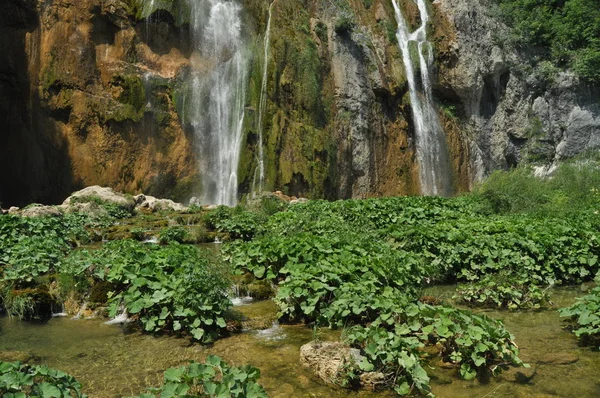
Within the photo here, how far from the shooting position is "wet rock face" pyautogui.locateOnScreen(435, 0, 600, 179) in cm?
3084

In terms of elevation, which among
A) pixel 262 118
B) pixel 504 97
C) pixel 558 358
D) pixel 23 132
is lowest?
pixel 558 358

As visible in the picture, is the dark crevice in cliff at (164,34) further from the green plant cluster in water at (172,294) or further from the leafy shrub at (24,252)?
the green plant cluster in water at (172,294)

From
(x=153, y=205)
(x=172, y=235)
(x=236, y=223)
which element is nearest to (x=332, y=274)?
(x=172, y=235)

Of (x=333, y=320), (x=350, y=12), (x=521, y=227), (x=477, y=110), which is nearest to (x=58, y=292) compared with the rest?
(x=333, y=320)

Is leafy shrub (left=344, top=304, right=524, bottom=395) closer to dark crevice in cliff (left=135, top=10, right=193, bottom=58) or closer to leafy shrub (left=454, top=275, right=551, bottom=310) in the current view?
leafy shrub (left=454, top=275, right=551, bottom=310)

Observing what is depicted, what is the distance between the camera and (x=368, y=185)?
27844 millimetres

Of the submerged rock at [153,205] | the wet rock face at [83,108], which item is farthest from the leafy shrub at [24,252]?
the wet rock face at [83,108]

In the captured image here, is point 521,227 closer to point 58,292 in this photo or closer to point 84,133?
point 58,292

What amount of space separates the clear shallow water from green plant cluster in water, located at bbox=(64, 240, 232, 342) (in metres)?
0.19

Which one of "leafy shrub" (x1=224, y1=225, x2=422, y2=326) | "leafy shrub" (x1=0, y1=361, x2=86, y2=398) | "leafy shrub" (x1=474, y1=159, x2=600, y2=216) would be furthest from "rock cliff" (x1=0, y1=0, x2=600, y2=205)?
"leafy shrub" (x1=0, y1=361, x2=86, y2=398)

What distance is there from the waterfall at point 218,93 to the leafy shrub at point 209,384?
19599 mm

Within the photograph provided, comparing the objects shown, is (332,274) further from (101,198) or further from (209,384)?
(101,198)

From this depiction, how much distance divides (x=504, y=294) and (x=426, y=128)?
916 inches

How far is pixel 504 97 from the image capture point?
32344mm
